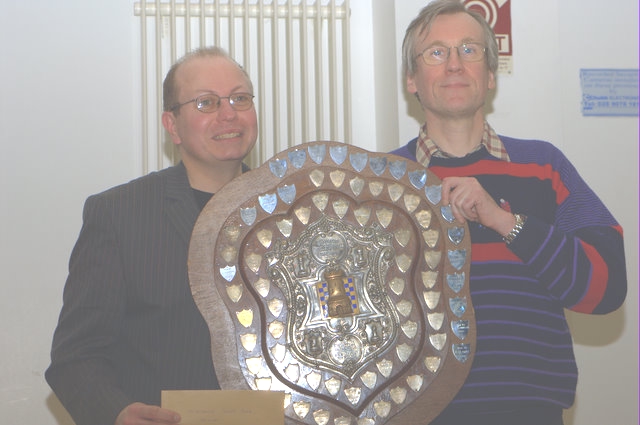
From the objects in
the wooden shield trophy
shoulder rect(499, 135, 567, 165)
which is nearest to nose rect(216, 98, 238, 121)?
the wooden shield trophy

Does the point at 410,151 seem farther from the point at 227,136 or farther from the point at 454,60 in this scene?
the point at 227,136

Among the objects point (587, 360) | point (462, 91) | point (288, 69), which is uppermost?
point (288, 69)

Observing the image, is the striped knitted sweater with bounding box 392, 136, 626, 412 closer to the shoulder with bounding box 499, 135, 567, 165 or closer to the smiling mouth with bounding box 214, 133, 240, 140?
the shoulder with bounding box 499, 135, 567, 165

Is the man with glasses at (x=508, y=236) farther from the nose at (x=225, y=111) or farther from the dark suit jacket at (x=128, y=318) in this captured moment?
the dark suit jacket at (x=128, y=318)

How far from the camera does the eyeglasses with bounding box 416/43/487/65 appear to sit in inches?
73.8

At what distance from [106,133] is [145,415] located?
235cm

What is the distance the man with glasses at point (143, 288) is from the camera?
67.7 inches

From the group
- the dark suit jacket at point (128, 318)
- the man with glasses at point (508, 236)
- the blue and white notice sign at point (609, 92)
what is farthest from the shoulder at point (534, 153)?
the blue and white notice sign at point (609, 92)

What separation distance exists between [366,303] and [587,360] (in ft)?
7.19

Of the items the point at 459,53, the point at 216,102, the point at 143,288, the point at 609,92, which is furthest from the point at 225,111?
the point at 609,92

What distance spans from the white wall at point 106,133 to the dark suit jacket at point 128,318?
1886 mm

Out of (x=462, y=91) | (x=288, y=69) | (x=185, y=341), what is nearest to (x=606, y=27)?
(x=288, y=69)

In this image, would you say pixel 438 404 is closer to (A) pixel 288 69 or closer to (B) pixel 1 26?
(A) pixel 288 69

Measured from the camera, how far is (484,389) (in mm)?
1706
